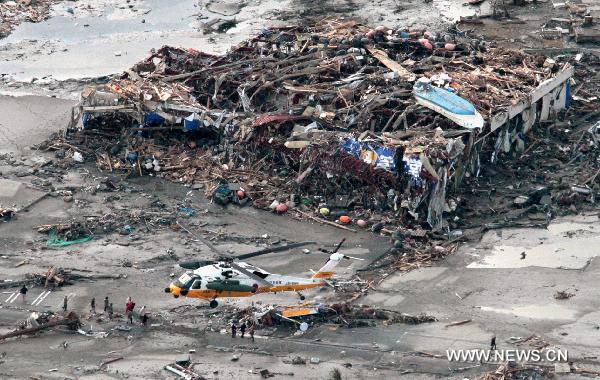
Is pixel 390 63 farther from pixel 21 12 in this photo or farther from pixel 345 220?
pixel 21 12

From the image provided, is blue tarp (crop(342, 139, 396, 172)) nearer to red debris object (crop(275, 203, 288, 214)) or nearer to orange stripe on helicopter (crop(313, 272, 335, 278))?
red debris object (crop(275, 203, 288, 214))

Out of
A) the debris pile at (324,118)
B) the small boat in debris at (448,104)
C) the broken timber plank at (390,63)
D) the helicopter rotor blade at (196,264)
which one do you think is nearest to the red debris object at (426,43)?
the debris pile at (324,118)

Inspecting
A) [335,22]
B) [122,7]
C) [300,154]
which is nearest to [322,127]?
[300,154]

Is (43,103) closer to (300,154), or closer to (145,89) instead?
(145,89)

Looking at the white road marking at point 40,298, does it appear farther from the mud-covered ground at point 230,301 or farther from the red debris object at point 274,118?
the red debris object at point 274,118

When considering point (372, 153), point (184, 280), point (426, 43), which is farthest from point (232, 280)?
point (426, 43)

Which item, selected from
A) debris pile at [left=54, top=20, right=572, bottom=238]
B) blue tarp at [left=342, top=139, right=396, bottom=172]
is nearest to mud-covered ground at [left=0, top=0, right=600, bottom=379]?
debris pile at [left=54, top=20, right=572, bottom=238]

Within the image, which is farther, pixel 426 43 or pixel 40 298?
pixel 426 43
